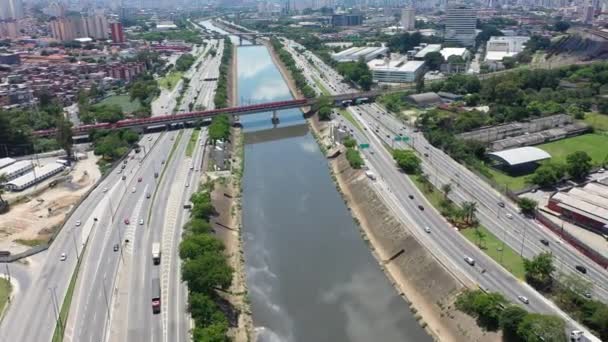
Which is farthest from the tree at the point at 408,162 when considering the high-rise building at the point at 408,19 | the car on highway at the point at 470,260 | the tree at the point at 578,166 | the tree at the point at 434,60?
the high-rise building at the point at 408,19

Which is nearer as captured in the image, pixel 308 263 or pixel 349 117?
pixel 308 263

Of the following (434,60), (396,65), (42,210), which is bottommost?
(42,210)

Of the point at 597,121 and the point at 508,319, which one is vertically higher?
the point at 597,121

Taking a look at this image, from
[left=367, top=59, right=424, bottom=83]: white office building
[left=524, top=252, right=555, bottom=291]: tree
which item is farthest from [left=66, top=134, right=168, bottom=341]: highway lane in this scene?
[left=367, top=59, right=424, bottom=83]: white office building

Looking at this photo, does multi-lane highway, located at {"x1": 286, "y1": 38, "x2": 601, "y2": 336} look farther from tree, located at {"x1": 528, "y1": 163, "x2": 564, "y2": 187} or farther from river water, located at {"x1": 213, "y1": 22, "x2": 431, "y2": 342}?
tree, located at {"x1": 528, "y1": 163, "x2": 564, "y2": 187}

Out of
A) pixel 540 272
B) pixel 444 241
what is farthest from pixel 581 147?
pixel 540 272

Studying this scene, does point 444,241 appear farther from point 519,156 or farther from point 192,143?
point 192,143

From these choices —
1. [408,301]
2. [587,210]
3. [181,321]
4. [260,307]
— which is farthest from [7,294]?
[587,210]

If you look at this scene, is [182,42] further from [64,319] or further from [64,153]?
[64,319]
